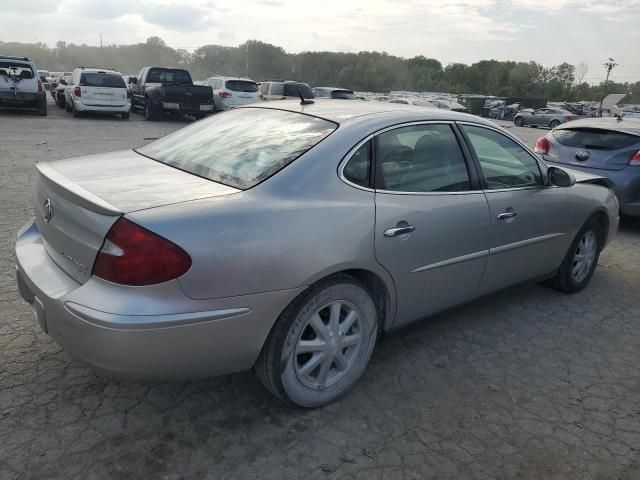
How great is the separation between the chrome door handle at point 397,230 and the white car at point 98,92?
56.3 ft

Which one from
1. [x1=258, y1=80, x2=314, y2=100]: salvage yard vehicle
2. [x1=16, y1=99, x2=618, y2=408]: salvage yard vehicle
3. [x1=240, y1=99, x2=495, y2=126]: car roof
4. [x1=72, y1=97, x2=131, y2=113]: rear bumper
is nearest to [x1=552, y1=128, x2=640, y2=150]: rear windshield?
[x1=16, y1=99, x2=618, y2=408]: salvage yard vehicle

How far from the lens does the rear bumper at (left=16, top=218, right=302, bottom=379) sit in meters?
2.13

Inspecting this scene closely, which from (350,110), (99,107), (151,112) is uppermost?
(350,110)

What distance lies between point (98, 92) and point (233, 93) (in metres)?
4.50

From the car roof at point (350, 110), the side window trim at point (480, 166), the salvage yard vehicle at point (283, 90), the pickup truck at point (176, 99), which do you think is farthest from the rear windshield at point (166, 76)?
the side window trim at point (480, 166)

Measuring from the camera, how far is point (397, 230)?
2828mm

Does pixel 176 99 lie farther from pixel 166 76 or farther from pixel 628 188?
pixel 628 188

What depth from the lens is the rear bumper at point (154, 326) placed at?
213cm

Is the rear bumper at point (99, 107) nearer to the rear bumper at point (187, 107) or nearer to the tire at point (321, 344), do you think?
the rear bumper at point (187, 107)

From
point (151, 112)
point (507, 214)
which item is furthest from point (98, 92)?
point (507, 214)

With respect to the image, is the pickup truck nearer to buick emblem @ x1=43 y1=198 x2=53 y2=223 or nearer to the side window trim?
the side window trim

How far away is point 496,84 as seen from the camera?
4085 inches

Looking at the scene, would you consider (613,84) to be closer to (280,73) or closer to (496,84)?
(496,84)

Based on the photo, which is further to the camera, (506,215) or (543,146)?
(543,146)
